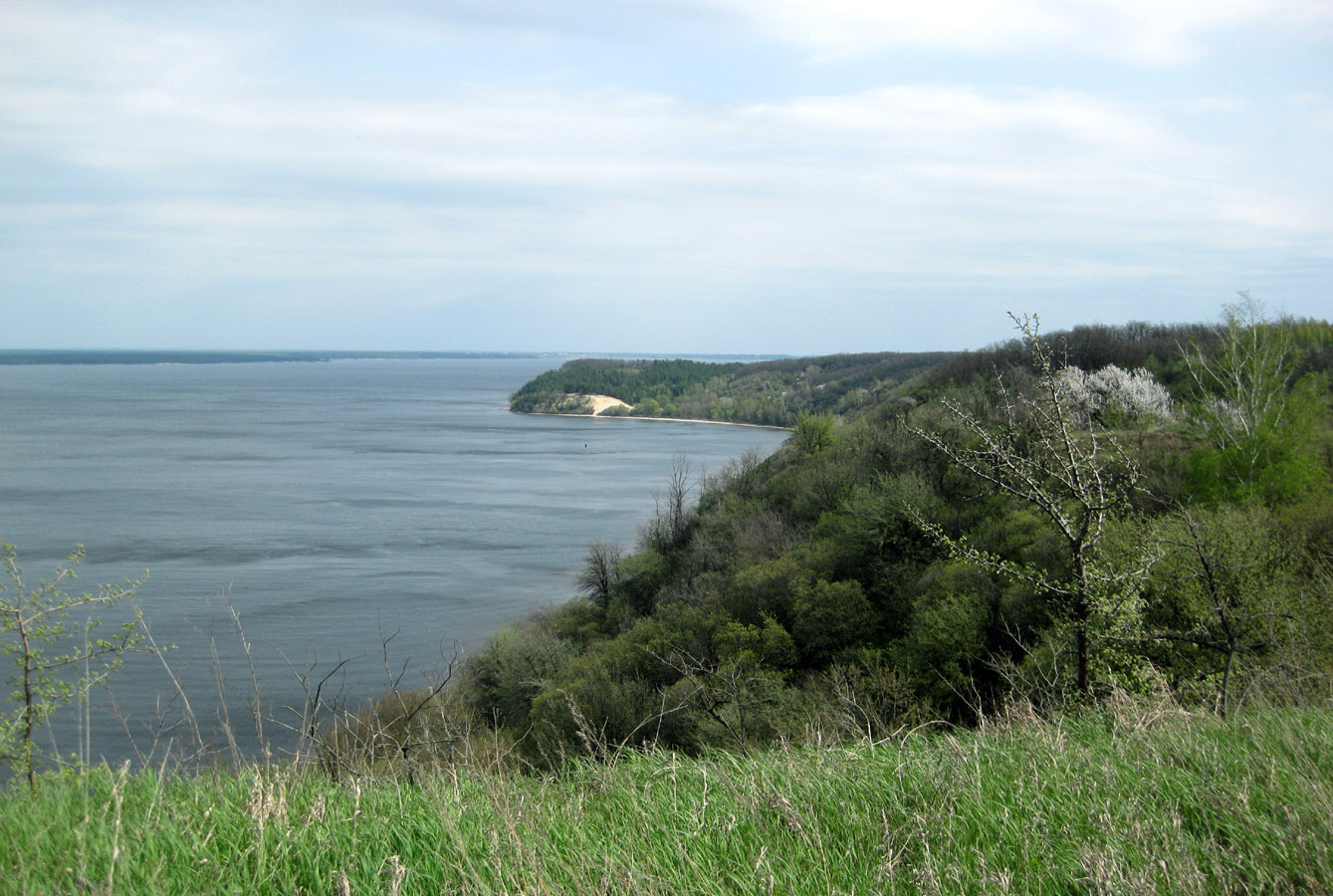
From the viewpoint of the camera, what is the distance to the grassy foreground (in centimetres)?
219

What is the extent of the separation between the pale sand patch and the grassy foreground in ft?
469

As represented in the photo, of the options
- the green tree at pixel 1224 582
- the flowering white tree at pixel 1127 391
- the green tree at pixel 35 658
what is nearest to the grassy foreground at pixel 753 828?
the green tree at pixel 35 658

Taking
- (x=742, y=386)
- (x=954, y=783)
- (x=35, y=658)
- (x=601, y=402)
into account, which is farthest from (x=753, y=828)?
Answer: (x=742, y=386)

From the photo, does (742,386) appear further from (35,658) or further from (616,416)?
(35,658)

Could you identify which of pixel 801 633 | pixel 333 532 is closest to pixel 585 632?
pixel 801 633

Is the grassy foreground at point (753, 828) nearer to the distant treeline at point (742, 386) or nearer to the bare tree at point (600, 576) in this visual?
the bare tree at point (600, 576)

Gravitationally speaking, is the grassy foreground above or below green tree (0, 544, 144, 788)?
above

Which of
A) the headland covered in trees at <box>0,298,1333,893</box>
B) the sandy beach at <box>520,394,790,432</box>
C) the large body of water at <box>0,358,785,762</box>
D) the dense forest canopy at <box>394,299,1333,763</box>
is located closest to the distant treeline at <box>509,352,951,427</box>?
the sandy beach at <box>520,394,790,432</box>

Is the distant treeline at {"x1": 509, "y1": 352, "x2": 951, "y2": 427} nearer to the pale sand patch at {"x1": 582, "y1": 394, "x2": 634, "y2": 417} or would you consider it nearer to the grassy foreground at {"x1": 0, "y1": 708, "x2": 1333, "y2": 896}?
the pale sand patch at {"x1": 582, "y1": 394, "x2": 634, "y2": 417}

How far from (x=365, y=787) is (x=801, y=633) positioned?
73.0ft

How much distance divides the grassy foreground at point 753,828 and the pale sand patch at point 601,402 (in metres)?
143

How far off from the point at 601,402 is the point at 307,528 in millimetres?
104933

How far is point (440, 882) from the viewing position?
2.26 meters

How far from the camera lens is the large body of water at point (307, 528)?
27.9m
